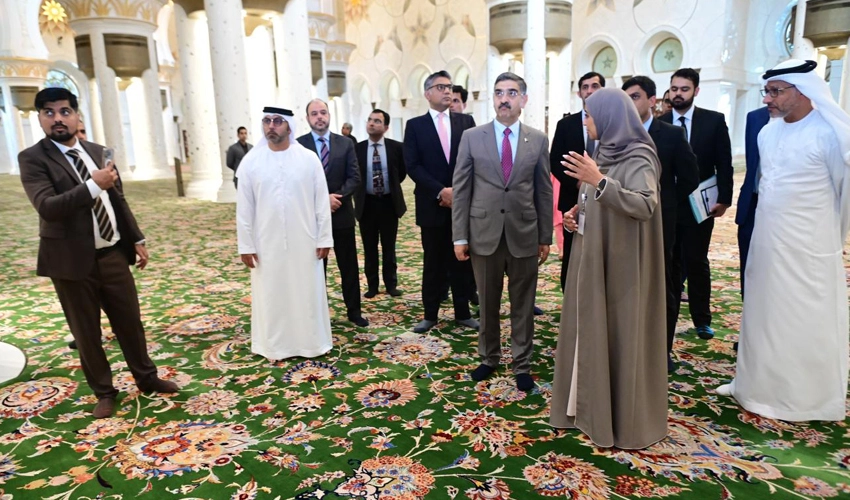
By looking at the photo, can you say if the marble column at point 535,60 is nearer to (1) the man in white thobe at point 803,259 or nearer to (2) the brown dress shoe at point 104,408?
(1) the man in white thobe at point 803,259

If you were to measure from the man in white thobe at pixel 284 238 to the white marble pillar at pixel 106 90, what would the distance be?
13.8 m

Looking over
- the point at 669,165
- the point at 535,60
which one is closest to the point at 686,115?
the point at 669,165


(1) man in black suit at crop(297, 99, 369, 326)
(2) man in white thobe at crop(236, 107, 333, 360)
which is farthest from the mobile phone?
(1) man in black suit at crop(297, 99, 369, 326)

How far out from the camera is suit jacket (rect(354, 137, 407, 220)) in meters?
4.52

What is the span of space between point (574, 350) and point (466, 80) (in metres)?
22.4

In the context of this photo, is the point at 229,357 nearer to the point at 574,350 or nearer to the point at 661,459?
the point at 574,350

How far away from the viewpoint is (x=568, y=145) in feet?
11.4

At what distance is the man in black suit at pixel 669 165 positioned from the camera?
118 inches

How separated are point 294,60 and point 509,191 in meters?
8.35

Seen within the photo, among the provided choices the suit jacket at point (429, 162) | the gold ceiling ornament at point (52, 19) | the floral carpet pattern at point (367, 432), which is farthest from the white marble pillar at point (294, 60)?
the gold ceiling ornament at point (52, 19)

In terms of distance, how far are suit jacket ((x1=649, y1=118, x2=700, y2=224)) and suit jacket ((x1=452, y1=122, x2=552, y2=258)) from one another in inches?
25.1

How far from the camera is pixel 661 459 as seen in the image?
2258 mm

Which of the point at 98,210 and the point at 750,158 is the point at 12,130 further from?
the point at 750,158

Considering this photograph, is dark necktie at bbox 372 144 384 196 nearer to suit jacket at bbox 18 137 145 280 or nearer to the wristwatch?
suit jacket at bbox 18 137 145 280
